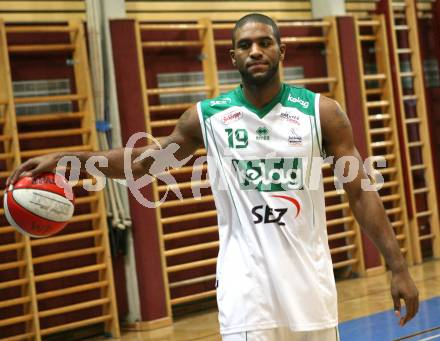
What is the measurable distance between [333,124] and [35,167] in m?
1.20

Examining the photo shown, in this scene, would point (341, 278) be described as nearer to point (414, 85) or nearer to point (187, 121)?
point (414, 85)

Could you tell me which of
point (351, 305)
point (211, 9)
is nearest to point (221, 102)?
point (351, 305)

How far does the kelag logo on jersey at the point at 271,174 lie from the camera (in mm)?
→ 2988

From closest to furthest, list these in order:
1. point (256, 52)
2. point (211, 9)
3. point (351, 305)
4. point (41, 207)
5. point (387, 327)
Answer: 1. point (256, 52)
2. point (41, 207)
3. point (387, 327)
4. point (351, 305)
5. point (211, 9)

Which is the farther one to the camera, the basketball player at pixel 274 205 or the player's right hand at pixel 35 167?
the player's right hand at pixel 35 167

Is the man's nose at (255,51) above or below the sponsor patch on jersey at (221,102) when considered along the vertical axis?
above

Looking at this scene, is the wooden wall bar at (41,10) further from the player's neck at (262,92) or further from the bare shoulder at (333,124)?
the bare shoulder at (333,124)

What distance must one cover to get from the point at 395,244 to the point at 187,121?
986mm

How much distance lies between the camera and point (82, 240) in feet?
23.2

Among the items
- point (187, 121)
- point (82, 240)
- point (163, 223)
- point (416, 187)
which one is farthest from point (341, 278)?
point (187, 121)

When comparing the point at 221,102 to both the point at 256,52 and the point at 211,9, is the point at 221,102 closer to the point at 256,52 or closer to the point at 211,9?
the point at 256,52

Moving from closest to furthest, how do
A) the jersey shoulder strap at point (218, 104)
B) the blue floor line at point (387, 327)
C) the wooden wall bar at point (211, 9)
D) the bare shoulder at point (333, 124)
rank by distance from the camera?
1. the bare shoulder at point (333, 124)
2. the jersey shoulder strap at point (218, 104)
3. the blue floor line at point (387, 327)
4. the wooden wall bar at point (211, 9)

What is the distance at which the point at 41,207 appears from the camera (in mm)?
3479

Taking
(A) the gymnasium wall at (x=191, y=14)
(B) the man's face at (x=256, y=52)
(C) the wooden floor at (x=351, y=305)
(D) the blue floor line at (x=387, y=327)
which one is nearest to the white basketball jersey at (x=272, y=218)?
(B) the man's face at (x=256, y=52)
